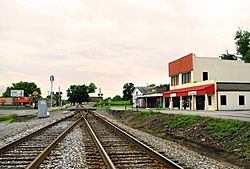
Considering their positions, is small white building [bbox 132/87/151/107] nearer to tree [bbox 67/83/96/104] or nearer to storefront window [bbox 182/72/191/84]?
storefront window [bbox 182/72/191/84]

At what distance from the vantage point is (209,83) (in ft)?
136

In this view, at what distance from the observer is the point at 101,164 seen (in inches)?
317

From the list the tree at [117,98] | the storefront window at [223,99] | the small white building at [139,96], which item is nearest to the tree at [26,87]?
the tree at [117,98]

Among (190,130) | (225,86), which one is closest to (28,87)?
(225,86)

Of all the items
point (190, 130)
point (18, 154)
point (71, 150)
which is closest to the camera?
point (18, 154)

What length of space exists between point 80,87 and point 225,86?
454 feet

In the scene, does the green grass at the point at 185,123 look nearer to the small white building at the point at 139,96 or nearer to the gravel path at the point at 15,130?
the gravel path at the point at 15,130

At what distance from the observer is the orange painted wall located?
159 ft

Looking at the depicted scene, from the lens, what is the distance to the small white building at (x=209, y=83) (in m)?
40.2

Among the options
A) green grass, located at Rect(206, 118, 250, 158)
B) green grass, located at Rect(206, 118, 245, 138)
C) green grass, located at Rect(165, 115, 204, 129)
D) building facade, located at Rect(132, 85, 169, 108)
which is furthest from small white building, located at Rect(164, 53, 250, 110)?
green grass, located at Rect(206, 118, 245, 138)

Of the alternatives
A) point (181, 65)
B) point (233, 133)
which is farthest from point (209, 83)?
point (233, 133)

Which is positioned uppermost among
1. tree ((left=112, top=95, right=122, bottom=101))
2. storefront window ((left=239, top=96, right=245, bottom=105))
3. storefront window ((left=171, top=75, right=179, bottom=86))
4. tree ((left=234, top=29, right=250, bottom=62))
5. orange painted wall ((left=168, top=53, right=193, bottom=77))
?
tree ((left=234, top=29, right=250, bottom=62))

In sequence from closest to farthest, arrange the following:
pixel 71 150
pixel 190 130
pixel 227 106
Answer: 1. pixel 71 150
2. pixel 190 130
3. pixel 227 106

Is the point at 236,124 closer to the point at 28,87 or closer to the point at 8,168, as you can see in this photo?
the point at 8,168
